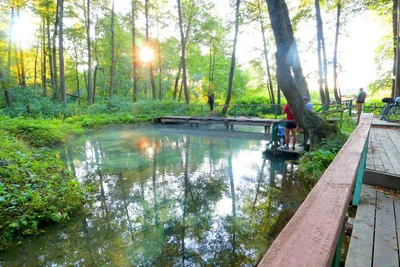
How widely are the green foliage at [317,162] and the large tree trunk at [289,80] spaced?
22.0 inches

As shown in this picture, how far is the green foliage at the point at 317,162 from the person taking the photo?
4904mm

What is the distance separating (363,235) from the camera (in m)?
2.02

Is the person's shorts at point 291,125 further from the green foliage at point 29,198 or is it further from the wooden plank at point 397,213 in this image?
the green foliage at point 29,198

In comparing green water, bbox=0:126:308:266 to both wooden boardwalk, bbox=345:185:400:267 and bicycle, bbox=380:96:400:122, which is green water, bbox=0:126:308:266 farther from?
bicycle, bbox=380:96:400:122

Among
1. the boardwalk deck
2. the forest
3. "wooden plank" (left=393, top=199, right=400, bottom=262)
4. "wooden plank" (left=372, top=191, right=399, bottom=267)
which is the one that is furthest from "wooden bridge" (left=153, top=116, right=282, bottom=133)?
"wooden plank" (left=372, top=191, right=399, bottom=267)

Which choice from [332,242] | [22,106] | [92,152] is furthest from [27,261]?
[22,106]

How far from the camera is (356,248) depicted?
1.84 metres

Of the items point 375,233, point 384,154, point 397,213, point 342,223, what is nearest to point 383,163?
point 384,154

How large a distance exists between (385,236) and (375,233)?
71 millimetres

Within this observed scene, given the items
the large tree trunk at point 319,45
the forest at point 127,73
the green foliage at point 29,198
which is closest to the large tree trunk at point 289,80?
the forest at point 127,73

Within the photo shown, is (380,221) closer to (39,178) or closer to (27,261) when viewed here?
(27,261)

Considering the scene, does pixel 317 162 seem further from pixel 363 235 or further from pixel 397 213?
Result: pixel 363 235

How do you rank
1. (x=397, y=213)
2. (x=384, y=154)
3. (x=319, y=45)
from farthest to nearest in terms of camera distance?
1. (x=319, y=45)
2. (x=384, y=154)
3. (x=397, y=213)

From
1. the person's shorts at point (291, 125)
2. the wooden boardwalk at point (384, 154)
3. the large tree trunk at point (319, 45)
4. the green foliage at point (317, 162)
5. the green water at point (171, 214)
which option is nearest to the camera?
the green water at point (171, 214)
